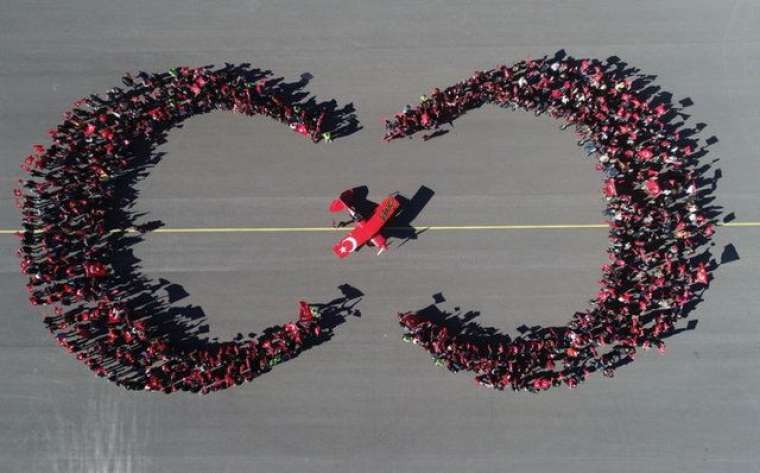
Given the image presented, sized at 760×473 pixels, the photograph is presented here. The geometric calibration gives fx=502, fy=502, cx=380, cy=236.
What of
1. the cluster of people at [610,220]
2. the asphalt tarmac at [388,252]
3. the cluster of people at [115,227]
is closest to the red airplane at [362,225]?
the asphalt tarmac at [388,252]

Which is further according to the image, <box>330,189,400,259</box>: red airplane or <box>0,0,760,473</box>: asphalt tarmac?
<box>330,189,400,259</box>: red airplane

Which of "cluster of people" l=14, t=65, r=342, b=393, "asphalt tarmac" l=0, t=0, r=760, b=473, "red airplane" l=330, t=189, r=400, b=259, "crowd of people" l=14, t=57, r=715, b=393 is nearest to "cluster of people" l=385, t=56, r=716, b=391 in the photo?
"crowd of people" l=14, t=57, r=715, b=393

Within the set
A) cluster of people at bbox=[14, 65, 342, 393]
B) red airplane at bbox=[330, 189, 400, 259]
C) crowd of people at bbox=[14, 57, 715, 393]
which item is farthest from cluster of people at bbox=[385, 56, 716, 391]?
cluster of people at bbox=[14, 65, 342, 393]

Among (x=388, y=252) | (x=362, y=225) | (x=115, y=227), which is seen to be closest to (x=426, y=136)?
(x=362, y=225)

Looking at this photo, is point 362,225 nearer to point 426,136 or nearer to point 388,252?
point 388,252

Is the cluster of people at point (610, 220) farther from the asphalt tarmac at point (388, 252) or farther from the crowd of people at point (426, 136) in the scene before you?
the asphalt tarmac at point (388, 252)

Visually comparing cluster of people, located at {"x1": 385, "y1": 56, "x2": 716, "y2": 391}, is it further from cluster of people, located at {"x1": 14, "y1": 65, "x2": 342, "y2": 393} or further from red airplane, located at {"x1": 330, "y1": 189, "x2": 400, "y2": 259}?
cluster of people, located at {"x1": 14, "y1": 65, "x2": 342, "y2": 393}

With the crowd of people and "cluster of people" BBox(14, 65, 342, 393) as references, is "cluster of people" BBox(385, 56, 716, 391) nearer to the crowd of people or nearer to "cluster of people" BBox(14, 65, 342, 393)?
the crowd of people
